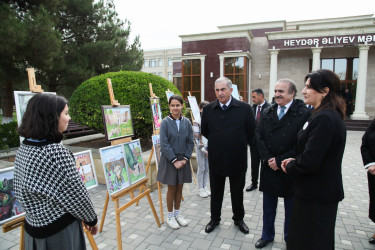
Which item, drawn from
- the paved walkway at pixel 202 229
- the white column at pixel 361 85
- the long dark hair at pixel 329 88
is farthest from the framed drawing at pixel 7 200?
the white column at pixel 361 85

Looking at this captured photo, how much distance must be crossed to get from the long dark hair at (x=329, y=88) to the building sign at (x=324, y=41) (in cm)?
1745

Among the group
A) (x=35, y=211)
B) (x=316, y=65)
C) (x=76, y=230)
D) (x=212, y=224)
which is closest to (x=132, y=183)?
(x=212, y=224)

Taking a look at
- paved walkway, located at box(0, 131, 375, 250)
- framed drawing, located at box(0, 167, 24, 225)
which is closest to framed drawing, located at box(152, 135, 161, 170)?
paved walkway, located at box(0, 131, 375, 250)

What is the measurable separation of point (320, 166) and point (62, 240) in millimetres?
2290

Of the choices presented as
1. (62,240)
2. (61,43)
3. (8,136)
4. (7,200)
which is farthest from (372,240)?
(61,43)

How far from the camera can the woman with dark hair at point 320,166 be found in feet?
6.99

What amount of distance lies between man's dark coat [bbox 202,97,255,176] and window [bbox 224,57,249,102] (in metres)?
16.0

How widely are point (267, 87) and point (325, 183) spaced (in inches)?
735

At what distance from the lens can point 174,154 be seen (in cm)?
362

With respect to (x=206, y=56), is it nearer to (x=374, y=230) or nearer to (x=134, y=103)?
(x=134, y=103)

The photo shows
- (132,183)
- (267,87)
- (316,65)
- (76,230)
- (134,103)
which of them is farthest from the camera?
(267,87)

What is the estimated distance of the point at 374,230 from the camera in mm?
3629

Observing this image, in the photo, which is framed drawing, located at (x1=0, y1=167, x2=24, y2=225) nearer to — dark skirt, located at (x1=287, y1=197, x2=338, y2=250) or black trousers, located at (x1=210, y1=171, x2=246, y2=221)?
black trousers, located at (x1=210, y1=171, x2=246, y2=221)

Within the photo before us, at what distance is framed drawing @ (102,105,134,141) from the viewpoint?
3592 millimetres
